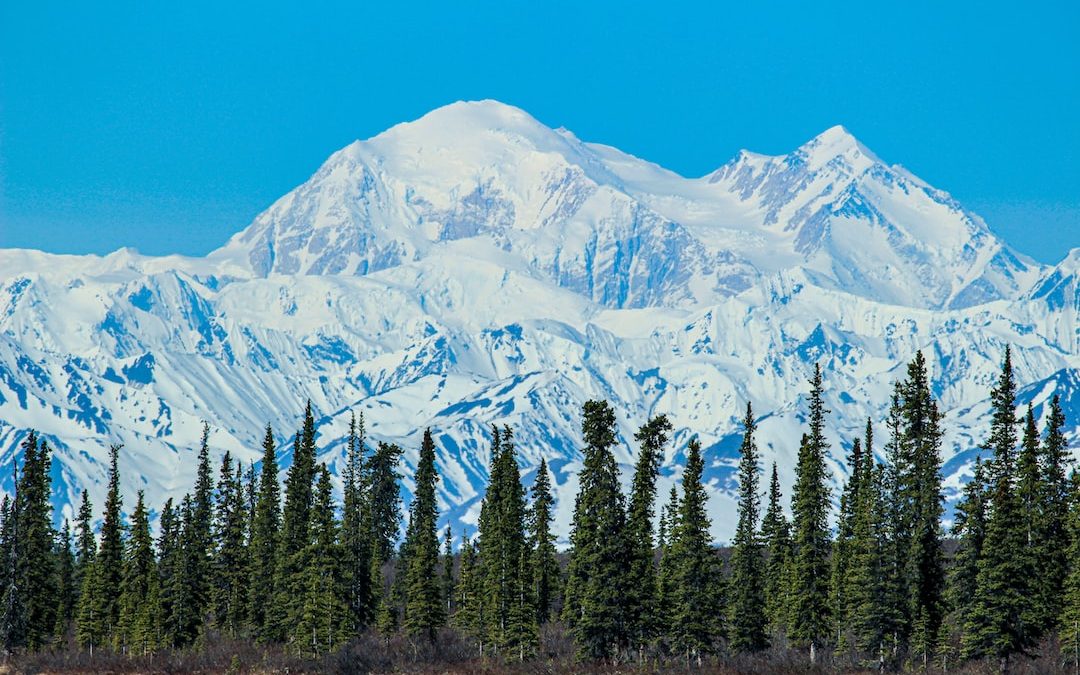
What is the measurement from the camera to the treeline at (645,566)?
76000mm

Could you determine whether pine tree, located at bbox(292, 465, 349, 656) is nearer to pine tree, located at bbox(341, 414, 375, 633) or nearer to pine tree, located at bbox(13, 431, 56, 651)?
pine tree, located at bbox(341, 414, 375, 633)

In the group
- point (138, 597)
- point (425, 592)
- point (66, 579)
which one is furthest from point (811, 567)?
point (66, 579)

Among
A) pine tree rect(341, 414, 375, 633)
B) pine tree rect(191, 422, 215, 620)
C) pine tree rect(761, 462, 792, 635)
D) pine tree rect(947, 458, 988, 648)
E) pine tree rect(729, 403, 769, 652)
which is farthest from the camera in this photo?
pine tree rect(191, 422, 215, 620)

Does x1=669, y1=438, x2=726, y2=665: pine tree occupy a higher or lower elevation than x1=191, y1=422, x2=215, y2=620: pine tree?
lower

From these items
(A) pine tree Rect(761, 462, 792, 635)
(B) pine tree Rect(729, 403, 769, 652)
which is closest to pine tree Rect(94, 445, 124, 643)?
(A) pine tree Rect(761, 462, 792, 635)

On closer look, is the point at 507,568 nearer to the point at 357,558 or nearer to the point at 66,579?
the point at 357,558

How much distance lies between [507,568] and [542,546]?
7.80 meters

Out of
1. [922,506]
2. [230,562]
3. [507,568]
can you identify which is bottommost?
[507,568]

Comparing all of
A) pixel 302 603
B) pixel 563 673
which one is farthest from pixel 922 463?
pixel 302 603

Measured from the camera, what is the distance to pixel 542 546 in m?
96.5

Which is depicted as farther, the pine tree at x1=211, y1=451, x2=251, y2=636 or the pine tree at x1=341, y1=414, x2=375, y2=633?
the pine tree at x1=211, y1=451, x2=251, y2=636

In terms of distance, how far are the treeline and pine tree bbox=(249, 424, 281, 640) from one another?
0.53ft

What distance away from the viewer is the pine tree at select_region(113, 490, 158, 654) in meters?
95.6

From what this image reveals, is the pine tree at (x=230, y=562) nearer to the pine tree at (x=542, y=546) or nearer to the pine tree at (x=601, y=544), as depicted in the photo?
the pine tree at (x=542, y=546)
